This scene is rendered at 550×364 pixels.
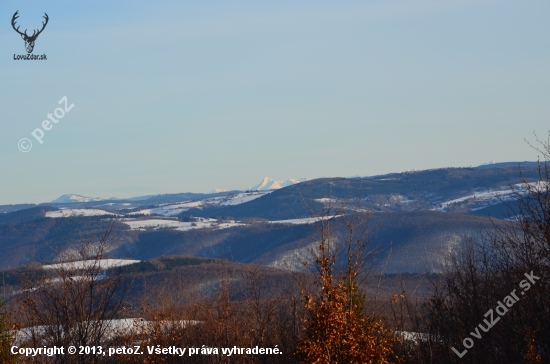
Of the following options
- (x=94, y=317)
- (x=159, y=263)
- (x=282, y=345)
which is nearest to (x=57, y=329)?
(x=94, y=317)

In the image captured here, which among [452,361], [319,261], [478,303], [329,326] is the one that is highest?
[319,261]

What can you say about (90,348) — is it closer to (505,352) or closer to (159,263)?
(505,352)

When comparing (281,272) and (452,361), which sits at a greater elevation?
(452,361)

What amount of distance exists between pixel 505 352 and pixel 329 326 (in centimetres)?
1242

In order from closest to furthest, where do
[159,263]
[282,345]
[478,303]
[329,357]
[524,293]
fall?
[329,357] → [524,293] → [478,303] → [282,345] → [159,263]

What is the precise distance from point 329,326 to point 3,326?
40.0 feet

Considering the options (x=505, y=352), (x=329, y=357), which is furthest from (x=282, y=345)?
(x=329, y=357)

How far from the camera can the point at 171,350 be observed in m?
33.5

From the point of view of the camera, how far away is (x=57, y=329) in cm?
2952

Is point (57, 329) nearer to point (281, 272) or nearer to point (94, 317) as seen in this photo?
point (94, 317)

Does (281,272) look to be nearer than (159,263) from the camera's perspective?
Yes

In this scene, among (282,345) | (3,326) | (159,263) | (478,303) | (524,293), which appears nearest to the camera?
(3,326)

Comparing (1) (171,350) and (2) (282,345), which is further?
(2) (282,345)

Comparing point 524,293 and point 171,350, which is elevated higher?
point 524,293
